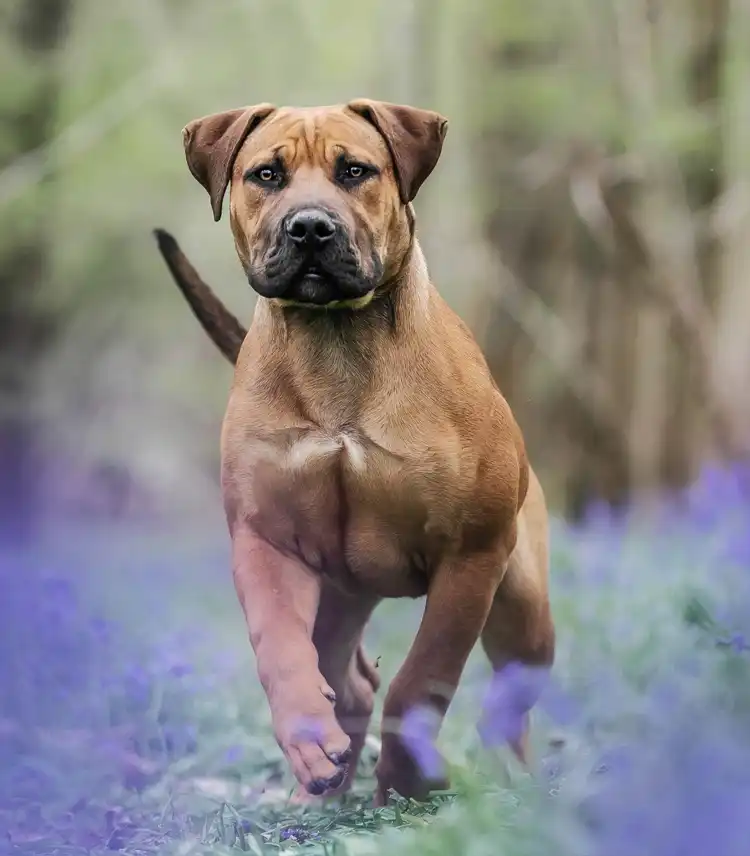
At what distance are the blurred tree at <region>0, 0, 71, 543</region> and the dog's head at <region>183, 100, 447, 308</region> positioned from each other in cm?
443

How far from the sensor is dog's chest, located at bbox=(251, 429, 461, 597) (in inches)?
114

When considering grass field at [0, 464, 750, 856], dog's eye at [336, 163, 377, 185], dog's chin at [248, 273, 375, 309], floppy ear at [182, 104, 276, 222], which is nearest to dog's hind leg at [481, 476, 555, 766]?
grass field at [0, 464, 750, 856]

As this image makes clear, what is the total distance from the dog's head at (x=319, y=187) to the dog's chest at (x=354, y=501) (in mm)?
336

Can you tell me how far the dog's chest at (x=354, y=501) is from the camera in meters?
2.91

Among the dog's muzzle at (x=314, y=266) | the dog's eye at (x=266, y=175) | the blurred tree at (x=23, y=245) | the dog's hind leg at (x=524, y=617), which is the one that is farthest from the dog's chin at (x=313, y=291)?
the blurred tree at (x=23, y=245)

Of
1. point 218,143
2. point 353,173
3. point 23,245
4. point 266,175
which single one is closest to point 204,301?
point 218,143

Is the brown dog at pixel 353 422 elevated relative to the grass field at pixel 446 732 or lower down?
elevated

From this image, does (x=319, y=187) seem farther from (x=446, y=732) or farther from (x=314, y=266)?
(x=446, y=732)

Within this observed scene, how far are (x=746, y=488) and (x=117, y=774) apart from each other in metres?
2.51

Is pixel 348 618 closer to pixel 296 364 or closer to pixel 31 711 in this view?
pixel 296 364

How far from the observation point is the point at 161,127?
766 cm

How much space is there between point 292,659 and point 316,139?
115 centimetres

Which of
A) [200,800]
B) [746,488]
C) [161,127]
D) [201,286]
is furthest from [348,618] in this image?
[161,127]

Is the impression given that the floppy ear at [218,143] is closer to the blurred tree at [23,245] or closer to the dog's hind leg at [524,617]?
the dog's hind leg at [524,617]
